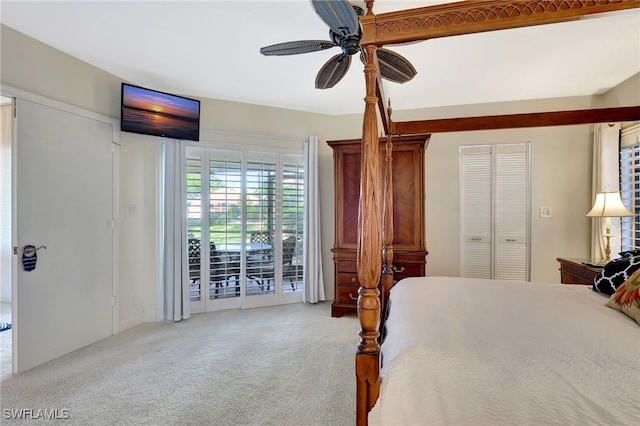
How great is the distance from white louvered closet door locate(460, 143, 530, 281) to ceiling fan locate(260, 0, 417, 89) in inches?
83.7

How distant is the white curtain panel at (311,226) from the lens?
391 cm

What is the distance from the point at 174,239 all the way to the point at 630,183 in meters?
4.85

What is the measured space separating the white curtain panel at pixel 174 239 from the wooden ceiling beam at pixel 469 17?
2.97 m

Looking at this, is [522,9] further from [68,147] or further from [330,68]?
[68,147]

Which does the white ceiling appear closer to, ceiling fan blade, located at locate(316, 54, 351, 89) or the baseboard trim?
ceiling fan blade, located at locate(316, 54, 351, 89)

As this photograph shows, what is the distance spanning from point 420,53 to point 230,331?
125 inches

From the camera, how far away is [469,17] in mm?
1040

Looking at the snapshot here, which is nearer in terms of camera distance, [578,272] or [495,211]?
[578,272]

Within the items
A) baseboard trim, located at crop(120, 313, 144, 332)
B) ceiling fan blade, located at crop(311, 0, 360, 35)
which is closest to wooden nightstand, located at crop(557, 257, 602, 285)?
ceiling fan blade, located at crop(311, 0, 360, 35)

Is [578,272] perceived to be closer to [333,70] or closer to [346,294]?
[346,294]

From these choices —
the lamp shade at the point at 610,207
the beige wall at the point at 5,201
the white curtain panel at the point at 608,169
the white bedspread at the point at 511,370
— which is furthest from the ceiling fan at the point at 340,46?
the beige wall at the point at 5,201

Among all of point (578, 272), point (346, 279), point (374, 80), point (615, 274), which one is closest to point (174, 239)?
point (346, 279)

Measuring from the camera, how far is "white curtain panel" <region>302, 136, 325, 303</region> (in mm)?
3914

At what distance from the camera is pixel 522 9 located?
1001 mm
